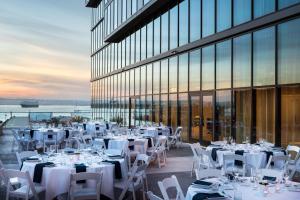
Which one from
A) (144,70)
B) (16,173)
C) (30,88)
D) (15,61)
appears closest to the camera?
(16,173)

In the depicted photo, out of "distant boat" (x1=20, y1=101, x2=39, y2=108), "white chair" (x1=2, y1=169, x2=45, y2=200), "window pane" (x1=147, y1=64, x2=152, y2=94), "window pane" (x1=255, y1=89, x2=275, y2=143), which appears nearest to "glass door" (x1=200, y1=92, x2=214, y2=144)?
"window pane" (x1=255, y1=89, x2=275, y2=143)

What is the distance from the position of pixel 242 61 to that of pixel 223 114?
2.12m

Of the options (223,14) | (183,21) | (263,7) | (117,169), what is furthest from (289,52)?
(183,21)

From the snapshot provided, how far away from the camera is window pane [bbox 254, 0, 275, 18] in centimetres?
1041

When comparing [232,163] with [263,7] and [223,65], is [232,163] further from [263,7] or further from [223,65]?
[223,65]

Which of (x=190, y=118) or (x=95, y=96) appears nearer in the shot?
(x=190, y=118)

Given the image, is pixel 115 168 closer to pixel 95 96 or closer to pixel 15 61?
pixel 15 61

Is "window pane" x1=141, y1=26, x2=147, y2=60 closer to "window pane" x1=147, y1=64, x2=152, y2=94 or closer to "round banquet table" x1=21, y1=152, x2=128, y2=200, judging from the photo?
"window pane" x1=147, y1=64, x2=152, y2=94

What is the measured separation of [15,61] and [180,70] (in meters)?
16.1

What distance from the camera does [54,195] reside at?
17.2 feet

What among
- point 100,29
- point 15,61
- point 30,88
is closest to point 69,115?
point 15,61

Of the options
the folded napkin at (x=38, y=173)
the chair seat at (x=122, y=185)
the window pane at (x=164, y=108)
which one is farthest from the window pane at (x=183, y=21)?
the folded napkin at (x=38, y=173)

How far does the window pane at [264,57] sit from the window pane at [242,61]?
321mm

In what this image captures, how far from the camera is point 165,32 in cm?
1770
